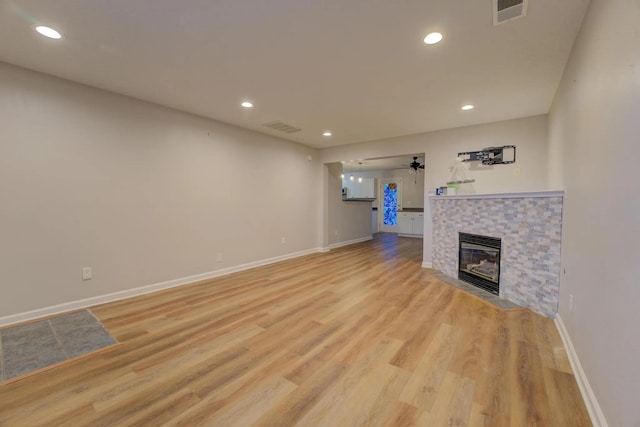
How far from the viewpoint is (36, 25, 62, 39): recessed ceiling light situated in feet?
6.63

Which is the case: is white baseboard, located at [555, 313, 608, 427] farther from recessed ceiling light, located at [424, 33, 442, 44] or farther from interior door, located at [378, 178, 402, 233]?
interior door, located at [378, 178, 402, 233]

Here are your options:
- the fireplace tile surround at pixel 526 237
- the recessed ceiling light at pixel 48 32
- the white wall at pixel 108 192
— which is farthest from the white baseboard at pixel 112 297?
the fireplace tile surround at pixel 526 237

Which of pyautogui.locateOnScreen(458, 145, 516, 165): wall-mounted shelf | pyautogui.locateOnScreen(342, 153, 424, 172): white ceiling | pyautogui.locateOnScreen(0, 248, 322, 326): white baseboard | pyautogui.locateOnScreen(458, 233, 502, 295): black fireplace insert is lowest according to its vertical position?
pyautogui.locateOnScreen(0, 248, 322, 326): white baseboard

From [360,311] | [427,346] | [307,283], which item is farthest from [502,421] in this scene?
[307,283]

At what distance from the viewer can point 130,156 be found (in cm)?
332

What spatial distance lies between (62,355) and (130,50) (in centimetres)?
256

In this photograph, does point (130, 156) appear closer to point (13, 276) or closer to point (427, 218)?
point (13, 276)

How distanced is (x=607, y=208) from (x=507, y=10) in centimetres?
144

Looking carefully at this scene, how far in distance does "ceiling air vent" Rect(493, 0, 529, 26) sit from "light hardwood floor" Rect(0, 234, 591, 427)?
98.1 inches

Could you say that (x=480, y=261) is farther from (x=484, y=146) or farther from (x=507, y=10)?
(x=507, y=10)

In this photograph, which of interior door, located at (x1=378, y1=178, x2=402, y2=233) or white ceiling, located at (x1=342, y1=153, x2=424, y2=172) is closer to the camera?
white ceiling, located at (x1=342, y1=153, x2=424, y2=172)

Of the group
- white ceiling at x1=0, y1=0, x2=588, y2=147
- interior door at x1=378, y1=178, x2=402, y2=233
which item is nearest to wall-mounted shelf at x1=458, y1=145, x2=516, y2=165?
white ceiling at x1=0, y1=0, x2=588, y2=147

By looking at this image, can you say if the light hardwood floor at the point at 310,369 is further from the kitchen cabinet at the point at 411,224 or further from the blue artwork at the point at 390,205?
the blue artwork at the point at 390,205

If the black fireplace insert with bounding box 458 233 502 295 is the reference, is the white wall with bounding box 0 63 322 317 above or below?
above
